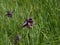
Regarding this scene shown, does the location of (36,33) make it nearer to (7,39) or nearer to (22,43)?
(22,43)

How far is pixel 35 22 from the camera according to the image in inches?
84.1

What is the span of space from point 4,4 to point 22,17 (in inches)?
13.0

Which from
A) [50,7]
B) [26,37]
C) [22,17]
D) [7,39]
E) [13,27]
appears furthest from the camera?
[50,7]

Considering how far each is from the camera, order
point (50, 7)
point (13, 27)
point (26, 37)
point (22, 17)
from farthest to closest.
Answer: point (50, 7) → point (22, 17) → point (13, 27) → point (26, 37)

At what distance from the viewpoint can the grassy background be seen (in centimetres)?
187

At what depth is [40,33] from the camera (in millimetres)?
1998

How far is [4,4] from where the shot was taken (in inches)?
96.0

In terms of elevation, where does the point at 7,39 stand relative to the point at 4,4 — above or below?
below

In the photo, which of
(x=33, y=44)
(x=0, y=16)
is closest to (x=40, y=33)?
(x=33, y=44)

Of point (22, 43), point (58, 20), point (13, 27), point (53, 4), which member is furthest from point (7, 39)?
point (53, 4)

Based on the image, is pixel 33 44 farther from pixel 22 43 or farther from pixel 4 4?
pixel 4 4

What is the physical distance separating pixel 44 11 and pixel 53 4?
0.17m

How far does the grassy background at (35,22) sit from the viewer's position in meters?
1.87

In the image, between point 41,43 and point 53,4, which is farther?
point 53,4
